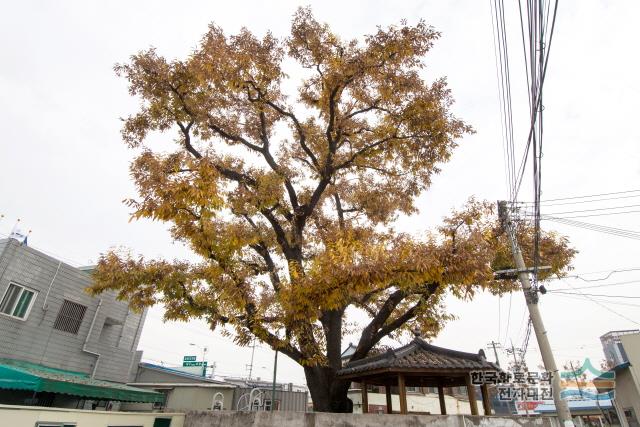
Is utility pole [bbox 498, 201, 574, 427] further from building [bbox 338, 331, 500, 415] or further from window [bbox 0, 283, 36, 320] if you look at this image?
window [bbox 0, 283, 36, 320]

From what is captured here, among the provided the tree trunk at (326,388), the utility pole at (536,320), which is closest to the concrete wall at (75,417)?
the tree trunk at (326,388)

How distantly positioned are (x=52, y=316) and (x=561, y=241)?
19011mm

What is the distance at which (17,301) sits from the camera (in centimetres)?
1342

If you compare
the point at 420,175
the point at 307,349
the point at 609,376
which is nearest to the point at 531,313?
the point at 420,175

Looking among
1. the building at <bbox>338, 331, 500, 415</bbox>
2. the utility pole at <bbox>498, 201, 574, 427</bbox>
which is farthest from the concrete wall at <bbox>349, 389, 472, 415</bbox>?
the utility pole at <bbox>498, 201, 574, 427</bbox>

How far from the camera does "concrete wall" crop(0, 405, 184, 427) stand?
6.83 metres

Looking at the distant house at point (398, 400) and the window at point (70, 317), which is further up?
the window at point (70, 317)

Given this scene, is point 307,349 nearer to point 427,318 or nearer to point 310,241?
point 427,318

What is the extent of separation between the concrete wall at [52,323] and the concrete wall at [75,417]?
752 centimetres

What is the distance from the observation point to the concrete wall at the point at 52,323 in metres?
13.2

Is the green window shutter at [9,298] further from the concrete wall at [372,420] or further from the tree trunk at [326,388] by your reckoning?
the tree trunk at [326,388]

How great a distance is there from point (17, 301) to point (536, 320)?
17.6 metres

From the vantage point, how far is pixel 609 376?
19.7 meters

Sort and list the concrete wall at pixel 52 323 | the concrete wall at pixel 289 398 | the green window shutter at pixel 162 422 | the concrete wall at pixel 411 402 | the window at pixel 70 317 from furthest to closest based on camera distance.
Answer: the concrete wall at pixel 411 402, the concrete wall at pixel 289 398, the window at pixel 70 317, the concrete wall at pixel 52 323, the green window shutter at pixel 162 422
